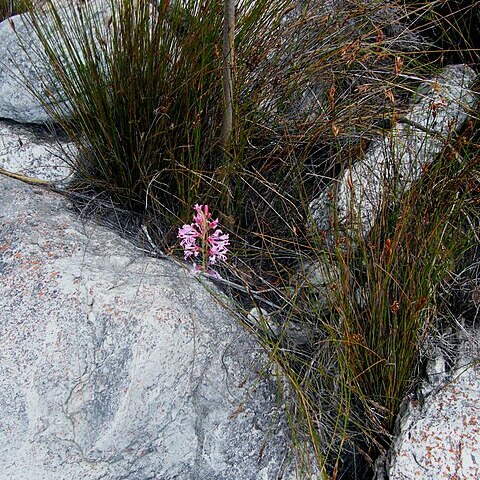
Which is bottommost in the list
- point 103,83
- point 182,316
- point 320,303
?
point 320,303

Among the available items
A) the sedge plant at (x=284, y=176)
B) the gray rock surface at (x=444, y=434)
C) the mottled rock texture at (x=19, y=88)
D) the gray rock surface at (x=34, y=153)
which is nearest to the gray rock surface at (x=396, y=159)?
the sedge plant at (x=284, y=176)

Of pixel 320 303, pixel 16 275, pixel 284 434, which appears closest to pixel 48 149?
pixel 16 275

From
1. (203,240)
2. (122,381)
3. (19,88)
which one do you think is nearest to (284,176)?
(203,240)

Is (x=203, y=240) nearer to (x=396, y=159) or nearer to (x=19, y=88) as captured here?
(x=396, y=159)

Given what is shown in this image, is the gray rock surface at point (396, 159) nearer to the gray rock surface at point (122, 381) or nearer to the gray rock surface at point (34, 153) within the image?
the gray rock surface at point (122, 381)

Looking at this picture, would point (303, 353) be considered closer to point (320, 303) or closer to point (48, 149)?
point (320, 303)

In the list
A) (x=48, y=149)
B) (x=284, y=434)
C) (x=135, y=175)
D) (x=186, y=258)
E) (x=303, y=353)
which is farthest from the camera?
(x=48, y=149)

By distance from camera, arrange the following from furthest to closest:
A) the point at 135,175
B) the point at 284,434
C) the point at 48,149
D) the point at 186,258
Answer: the point at 48,149, the point at 135,175, the point at 186,258, the point at 284,434
